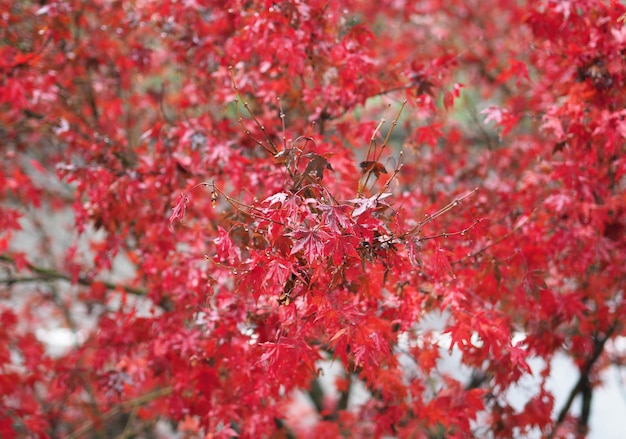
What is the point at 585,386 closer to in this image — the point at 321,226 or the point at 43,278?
the point at 321,226

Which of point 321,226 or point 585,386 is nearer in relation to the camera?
point 321,226

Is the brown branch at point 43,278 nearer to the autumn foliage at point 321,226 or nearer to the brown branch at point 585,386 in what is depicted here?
the autumn foliage at point 321,226

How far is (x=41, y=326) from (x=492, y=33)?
690cm

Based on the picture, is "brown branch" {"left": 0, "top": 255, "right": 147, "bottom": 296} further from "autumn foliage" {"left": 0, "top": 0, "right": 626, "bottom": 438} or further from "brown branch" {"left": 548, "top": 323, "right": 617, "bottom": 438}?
"brown branch" {"left": 548, "top": 323, "right": 617, "bottom": 438}

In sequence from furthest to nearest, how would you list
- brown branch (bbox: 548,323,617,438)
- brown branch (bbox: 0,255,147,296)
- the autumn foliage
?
1. brown branch (bbox: 0,255,147,296)
2. brown branch (bbox: 548,323,617,438)
3. the autumn foliage

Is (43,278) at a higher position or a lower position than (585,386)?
higher

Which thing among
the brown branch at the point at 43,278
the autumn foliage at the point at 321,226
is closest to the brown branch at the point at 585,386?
the autumn foliage at the point at 321,226

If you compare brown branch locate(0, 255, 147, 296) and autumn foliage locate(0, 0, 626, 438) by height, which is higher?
brown branch locate(0, 255, 147, 296)

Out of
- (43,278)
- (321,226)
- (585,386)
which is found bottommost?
(321,226)

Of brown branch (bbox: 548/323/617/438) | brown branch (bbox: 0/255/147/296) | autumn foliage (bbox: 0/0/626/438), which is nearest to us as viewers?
autumn foliage (bbox: 0/0/626/438)

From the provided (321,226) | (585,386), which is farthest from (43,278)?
(585,386)

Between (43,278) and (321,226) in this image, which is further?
(43,278)

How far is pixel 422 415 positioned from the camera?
11.8 ft

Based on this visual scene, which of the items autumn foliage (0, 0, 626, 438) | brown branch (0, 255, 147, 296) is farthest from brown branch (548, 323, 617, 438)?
brown branch (0, 255, 147, 296)
